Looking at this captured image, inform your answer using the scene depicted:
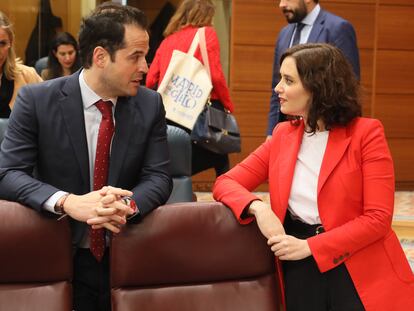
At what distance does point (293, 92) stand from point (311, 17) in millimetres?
2115

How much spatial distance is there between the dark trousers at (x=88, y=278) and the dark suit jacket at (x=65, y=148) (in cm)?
9

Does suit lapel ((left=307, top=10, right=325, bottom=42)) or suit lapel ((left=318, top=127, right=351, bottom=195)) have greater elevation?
suit lapel ((left=307, top=10, right=325, bottom=42))

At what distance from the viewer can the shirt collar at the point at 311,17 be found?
15.0 ft

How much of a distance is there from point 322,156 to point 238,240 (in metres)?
0.44

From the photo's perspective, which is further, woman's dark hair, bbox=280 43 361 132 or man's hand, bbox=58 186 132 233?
woman's dark hair, bbox=280 43 361 132

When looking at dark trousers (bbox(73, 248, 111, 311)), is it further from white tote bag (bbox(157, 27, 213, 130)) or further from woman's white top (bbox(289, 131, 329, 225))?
white tote bag (bbox(157, 27, 213, 130))

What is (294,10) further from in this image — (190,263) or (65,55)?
(190,263)

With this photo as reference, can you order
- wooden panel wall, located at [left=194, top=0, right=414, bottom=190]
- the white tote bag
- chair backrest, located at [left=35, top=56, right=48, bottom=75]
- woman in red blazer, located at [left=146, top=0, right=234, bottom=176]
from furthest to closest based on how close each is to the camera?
1. wooden panel wall, located at [left=194, top=0, right=414, bottom=190]
2. chair backrest, located at [left=35, top=56, right=48, bottom=75]
3. woman in red blazer, located at [left=146, top=0, right=234, bottom=176]
4. the white tote bag

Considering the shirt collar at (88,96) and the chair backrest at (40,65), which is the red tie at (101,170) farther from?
the chair backrest at (40,65)

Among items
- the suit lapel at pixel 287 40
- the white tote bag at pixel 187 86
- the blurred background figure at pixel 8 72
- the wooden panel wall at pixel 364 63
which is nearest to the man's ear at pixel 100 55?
the blurred background figure at pixel 8 72

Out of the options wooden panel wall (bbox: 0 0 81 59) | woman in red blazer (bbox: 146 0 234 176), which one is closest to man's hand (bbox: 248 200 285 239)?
woman in red blazer (bbox: 146 0 234 176)

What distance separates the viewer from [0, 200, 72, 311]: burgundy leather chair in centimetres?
223

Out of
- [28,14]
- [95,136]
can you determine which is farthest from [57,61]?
[95,136]

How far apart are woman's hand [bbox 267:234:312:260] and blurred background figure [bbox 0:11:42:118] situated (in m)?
2.16
